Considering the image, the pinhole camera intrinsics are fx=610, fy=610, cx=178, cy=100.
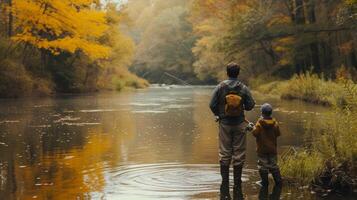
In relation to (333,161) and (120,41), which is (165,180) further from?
(120,41)

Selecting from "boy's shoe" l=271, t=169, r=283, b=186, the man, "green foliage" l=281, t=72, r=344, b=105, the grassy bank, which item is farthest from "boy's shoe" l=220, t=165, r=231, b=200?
"green foliage" l=281, t=72, r=344, b=105

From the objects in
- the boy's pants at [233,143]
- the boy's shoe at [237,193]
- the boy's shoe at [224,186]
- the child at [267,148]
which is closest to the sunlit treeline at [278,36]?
the child at [267,148]

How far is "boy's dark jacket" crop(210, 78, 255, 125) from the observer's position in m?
9.18

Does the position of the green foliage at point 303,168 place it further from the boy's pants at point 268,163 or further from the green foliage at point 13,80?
the green foliage at point 13,80

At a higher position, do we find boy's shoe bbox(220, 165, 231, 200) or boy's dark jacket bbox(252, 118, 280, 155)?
boy's dark jacket bbox(252, 118, 280, 155)

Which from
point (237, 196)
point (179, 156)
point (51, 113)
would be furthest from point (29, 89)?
point (237, 196)

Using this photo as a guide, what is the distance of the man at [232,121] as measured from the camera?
29.8 ft

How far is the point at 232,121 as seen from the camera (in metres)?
9.17

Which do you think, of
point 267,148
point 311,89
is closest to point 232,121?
point 267,148

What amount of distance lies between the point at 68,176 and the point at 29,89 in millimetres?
30629

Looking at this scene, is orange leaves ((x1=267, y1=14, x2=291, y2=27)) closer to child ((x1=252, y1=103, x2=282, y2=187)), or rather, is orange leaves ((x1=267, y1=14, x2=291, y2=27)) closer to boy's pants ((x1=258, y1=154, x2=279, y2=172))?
child ((x1=252, y1=103, x2=282, y2=187))

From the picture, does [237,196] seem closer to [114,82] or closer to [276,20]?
[276,20]

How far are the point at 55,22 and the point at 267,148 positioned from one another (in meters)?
32.1

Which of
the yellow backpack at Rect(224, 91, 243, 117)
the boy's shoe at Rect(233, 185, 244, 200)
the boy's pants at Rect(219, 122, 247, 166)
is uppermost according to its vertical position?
the yellow backpack at Rect(224, 91, 243, 117)
